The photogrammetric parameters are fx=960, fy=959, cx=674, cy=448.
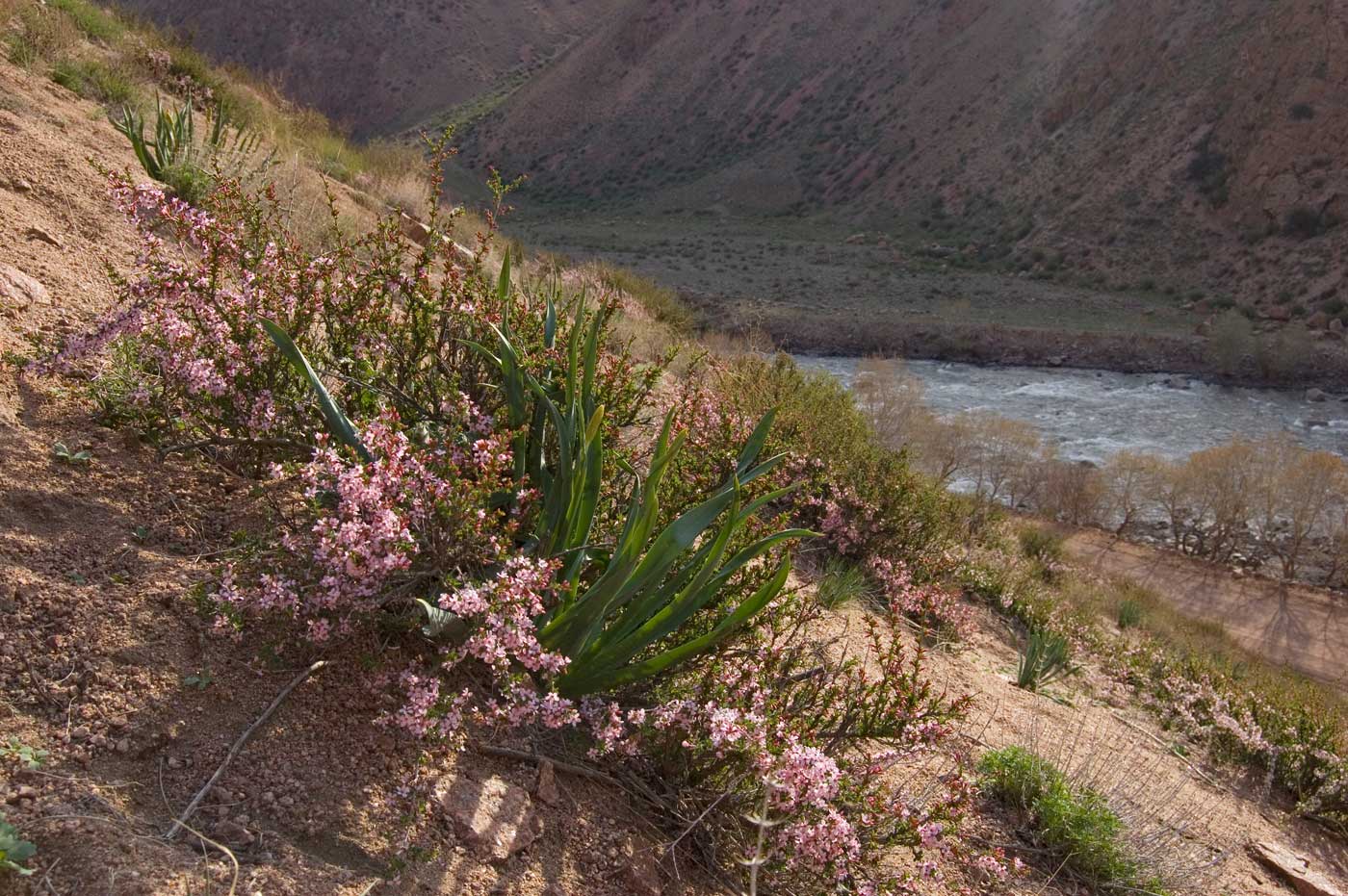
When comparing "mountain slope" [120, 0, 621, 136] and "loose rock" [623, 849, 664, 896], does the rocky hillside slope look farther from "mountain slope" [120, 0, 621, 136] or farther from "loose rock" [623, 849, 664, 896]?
"loose rock" [623, 849, 664, 896]

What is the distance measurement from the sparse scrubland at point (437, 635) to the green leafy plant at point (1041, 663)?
0.98 metres

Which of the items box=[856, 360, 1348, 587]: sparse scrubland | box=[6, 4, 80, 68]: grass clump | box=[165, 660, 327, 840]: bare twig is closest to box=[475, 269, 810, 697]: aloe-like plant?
box=[165, 660, 327, 840]: bare twig

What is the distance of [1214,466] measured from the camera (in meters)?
19.2

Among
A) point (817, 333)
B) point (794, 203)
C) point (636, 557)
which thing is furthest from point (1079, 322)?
point (636, 557)

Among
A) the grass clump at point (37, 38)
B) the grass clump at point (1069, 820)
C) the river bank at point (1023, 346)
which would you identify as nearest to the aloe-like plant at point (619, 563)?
the grass clump at point (1069, 820)

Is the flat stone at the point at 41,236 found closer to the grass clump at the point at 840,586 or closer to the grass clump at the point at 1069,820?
the grass clump at the point at 840,586

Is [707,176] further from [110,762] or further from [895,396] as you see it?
[110,762]

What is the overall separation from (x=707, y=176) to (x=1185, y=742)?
48.2 m

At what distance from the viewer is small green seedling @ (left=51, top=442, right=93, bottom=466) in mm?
2953

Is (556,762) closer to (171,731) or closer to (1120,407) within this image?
(171,731)

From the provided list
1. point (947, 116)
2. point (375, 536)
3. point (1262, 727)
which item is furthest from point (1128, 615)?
point (947, 116)

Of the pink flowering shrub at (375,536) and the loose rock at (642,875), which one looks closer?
the pink flowering shrub at (375,536)

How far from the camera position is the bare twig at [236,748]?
2.02 m

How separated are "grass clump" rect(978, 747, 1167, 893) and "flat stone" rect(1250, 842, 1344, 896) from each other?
1339 millimetres
